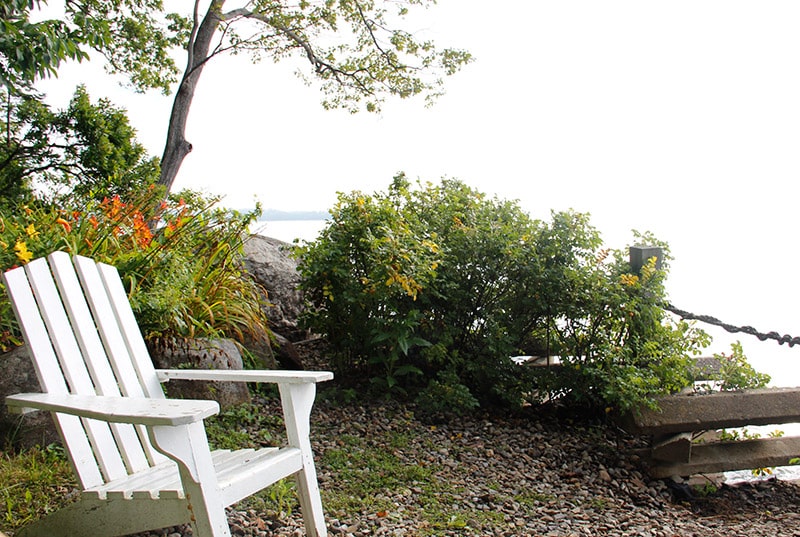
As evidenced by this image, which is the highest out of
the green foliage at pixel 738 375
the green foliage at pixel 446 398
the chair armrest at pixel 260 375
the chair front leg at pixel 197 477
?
the chair armrest at pixel 260 375

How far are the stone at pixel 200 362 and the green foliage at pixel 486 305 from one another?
735 mm

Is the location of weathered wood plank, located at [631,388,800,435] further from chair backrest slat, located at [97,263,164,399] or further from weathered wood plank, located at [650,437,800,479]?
chair backrest slat, located at [97,263,164,399]

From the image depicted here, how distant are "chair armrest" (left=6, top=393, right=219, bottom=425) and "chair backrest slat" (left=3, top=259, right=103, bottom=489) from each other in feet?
0.39

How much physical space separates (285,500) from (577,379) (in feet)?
6.74

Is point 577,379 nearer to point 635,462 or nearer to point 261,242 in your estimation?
point 635,462

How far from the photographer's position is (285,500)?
275 cm

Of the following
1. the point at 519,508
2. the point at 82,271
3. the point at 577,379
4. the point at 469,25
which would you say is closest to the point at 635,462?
the point at 577,379

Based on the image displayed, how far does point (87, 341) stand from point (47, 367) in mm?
220

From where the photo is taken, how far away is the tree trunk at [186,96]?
26.6 feet

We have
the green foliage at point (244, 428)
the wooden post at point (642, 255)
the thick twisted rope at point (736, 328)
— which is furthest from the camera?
the wooden post at point (642, 255)

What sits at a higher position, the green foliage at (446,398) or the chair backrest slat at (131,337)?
the chair backrest slat at (131,337)

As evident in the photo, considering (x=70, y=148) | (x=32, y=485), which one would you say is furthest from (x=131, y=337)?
(x=70, y=148)

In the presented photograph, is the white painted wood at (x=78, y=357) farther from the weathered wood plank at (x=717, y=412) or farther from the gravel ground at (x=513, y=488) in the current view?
the weathered wood plank at (x=717, y=412)

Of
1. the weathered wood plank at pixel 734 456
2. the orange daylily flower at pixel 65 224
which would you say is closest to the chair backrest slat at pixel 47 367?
the orange daylily flower at pixel 65 224
